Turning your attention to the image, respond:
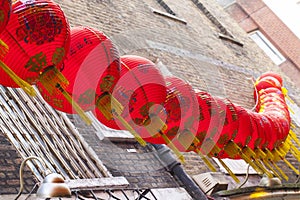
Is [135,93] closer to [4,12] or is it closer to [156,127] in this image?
[156,127]

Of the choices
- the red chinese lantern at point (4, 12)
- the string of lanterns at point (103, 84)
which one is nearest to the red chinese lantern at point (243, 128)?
the string of lanterns at point (103, 84)

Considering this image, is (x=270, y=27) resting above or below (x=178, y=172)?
above

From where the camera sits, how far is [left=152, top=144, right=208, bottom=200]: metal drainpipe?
8500 millimetres

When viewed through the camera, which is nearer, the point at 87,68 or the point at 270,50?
the point at 87,68

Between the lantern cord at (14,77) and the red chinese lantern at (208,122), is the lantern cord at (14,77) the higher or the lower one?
the higher one

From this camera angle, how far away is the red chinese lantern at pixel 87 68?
447 centimetres

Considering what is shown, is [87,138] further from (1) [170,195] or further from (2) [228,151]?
(2) [228,151]

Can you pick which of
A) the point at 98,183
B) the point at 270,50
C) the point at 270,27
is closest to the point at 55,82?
the point at 98,183

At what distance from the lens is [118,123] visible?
5121mm

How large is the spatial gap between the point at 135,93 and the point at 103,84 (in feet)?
1.33

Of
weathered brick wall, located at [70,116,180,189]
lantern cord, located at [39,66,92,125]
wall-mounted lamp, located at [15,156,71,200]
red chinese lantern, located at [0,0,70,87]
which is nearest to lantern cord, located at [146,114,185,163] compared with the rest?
lantern cord, located at [39,66,92,125]

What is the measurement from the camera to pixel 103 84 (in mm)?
4613

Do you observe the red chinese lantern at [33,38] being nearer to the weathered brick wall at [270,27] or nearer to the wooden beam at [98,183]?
the wooden beam at [98,183]

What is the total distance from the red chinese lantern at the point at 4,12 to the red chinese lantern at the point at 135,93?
4.54ft
